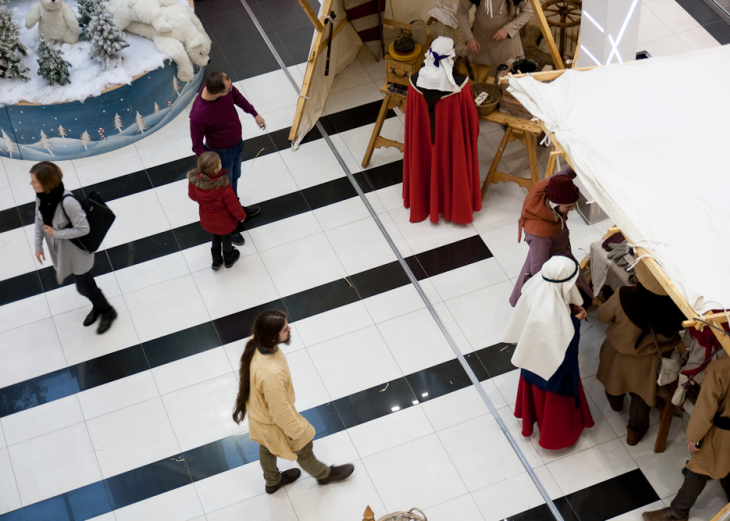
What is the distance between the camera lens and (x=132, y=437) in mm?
4539

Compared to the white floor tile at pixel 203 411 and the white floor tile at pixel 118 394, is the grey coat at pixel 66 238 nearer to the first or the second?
the white floor tile at pixel 118 394

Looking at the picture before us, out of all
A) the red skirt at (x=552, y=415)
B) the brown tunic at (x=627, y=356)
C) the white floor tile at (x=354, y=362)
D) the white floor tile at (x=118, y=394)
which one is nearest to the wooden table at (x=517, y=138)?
the white floor tile at (x=354, y=362)

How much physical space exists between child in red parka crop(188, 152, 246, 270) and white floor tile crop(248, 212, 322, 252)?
0.41 metres

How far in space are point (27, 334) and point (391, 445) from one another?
272 cm

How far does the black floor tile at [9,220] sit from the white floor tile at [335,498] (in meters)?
3.33

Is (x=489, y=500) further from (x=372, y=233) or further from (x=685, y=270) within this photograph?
(x=372, y=233)

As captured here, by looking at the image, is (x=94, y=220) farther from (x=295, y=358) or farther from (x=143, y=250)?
(x=295, y=358)

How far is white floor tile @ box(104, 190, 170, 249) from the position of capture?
5.75 metres

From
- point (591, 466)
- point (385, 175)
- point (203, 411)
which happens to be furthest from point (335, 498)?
point (385, 175)

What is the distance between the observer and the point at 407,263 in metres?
5.36

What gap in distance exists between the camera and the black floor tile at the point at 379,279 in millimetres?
5199

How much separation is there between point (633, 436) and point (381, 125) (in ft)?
9.75

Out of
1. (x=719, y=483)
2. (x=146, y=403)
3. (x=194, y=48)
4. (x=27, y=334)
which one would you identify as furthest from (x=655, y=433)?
(x=194, y=48)

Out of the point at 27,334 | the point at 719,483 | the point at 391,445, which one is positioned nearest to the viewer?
the point at 719,483
